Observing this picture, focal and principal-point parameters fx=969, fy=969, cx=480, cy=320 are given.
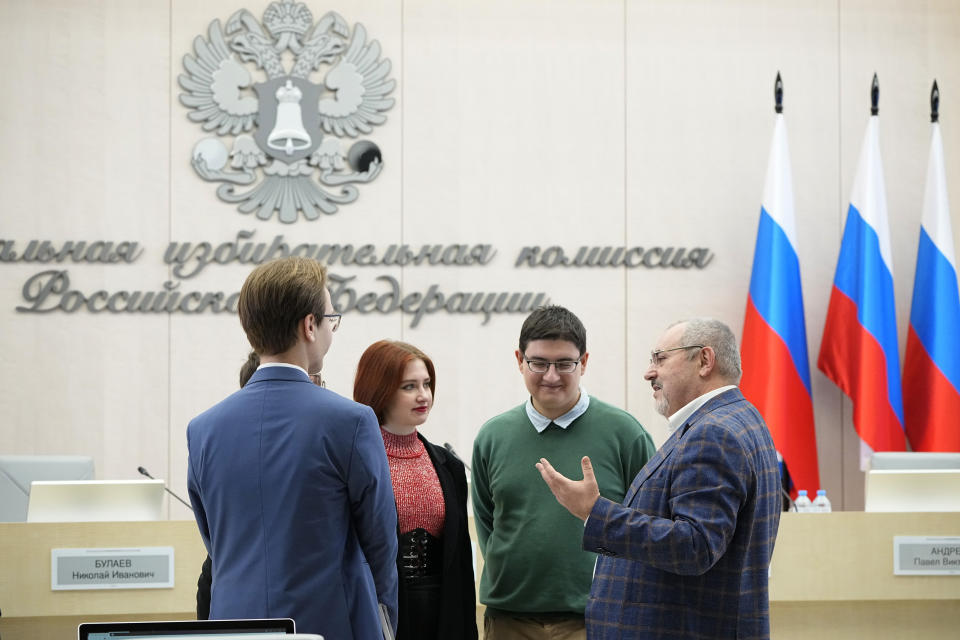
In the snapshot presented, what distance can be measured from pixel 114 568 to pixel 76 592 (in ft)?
0.46

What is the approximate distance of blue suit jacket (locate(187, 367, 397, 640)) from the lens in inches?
66.1

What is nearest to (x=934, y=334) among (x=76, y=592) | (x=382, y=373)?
(x=382, y=373)

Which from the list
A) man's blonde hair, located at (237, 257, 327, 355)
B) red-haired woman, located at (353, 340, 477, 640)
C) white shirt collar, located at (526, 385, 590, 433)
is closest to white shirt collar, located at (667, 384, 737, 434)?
white shirt collar, located at (526, 385, 590, 433)

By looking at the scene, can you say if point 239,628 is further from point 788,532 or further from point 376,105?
point 376,105

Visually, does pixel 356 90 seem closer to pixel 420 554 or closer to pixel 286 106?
pixel 286 106

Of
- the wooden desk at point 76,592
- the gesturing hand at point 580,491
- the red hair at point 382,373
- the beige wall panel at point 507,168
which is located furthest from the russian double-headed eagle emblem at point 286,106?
the gesturing hand at point 580,491

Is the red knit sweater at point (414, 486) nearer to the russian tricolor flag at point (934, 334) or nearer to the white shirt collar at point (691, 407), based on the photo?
the white shirt collar at point (691, 407)

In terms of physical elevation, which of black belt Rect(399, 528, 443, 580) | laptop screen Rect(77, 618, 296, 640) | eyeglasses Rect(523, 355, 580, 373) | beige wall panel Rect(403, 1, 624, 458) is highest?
beige wall panel Rect(403, 1, 624, 458)

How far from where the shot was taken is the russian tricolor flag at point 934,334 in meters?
5.43

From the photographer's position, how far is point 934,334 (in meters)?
5.50

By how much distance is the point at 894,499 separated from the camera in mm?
3693

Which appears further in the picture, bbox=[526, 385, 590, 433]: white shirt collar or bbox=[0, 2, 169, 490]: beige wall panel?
bbox=[0, 2, 169, 490]: beige wall panel

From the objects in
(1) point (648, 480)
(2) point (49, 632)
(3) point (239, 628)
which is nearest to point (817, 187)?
(1) point (648, 480)

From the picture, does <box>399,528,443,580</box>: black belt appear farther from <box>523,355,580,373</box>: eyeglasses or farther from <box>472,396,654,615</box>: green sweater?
<box>523,355,580,373</box>: eyeglasses
